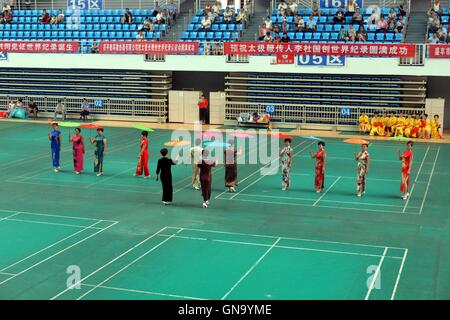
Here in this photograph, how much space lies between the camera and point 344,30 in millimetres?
37094

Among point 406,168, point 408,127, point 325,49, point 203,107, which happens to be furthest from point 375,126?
point 406,168

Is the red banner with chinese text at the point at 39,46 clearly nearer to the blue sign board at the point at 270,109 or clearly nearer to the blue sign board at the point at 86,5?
the blue sign board at the point at 86,5

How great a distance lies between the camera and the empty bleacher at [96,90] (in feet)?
131

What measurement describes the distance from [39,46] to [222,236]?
27.0 metres

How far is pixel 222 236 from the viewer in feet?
53.9

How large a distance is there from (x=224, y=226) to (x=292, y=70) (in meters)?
20.2

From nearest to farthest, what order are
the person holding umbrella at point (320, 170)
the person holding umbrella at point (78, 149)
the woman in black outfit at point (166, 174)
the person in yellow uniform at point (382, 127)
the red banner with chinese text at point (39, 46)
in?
the woman in black outfit at point (166, 174), the person holding umbrella at point (320, 170), the person holding umbrella at point (78, 149), the person in yellow uniform at point (382, 127), the red banner with chinese text at point (39, 46)

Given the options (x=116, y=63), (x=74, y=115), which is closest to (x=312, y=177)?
(x=116, y=63)

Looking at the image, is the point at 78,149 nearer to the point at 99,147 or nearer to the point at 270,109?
the point at 99,147

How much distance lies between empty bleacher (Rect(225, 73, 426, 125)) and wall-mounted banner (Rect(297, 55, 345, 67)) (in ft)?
5.19

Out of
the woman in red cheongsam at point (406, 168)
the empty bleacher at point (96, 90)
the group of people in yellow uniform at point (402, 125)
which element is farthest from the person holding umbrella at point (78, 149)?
the group of people in yellow uniform at point (402, 125)

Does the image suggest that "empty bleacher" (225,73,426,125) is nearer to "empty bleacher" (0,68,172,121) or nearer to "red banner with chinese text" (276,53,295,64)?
"red banner with chinese text" (276,53,295,64)

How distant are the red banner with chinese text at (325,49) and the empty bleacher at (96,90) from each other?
17.7 ft

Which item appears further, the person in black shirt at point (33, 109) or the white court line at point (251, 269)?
the person in black shirt at point (33, 109)
